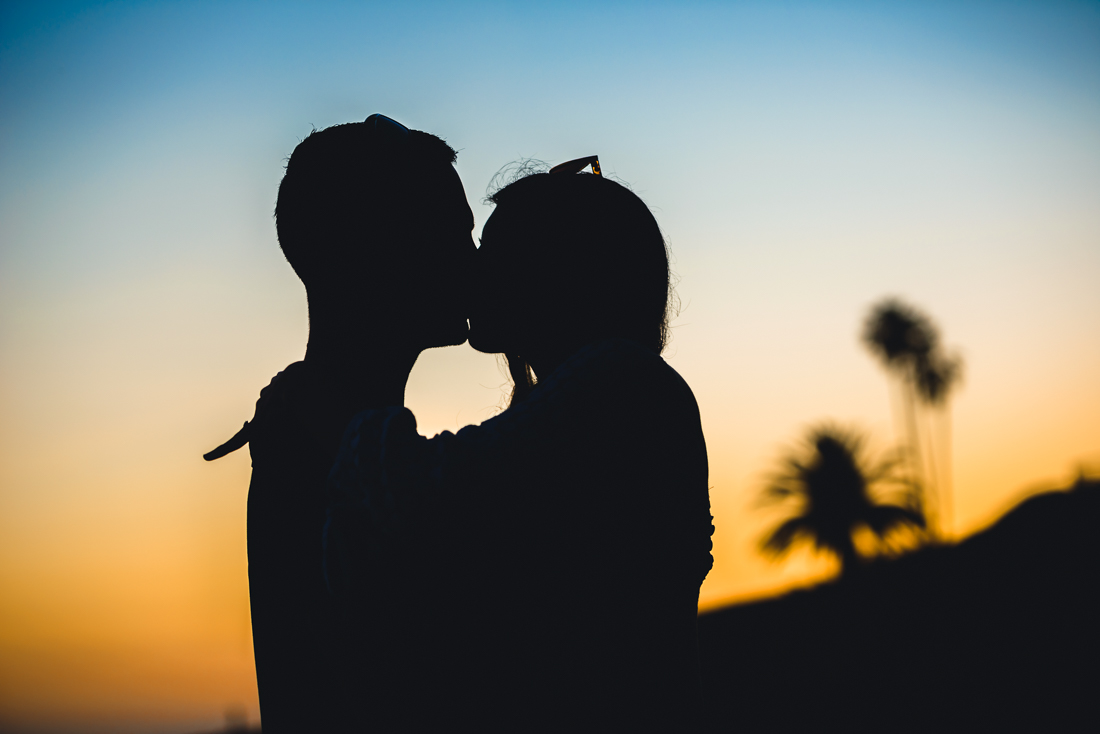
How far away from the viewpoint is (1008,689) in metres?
28.1

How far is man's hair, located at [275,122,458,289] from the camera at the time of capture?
238 cm

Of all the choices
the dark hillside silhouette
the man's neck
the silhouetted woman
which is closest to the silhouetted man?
the man's neck

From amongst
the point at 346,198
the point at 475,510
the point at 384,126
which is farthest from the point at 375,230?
the point at 475,510

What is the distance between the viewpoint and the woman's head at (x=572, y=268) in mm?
2334

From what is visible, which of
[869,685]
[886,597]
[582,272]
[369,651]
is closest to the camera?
[369,651]

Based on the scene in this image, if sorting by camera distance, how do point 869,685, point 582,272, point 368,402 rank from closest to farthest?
point 368,402 → point 582,272 → point 869,685

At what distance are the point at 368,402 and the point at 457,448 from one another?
0.62 metres

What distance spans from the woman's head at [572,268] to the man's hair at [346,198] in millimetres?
353

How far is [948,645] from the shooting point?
32.8 meters

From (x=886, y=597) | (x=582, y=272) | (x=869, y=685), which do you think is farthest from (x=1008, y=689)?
(x=582, y=272)

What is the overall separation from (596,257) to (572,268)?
87 mm

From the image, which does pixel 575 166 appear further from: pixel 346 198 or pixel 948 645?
pixel 948 645

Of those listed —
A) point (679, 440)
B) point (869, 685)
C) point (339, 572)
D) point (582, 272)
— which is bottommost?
point (869, 685)

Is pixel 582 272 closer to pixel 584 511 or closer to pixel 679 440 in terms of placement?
pixel 679 440
